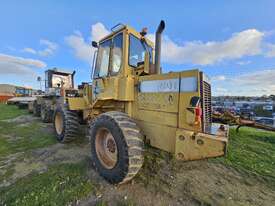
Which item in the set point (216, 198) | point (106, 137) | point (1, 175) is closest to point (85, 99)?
point (106, 137)

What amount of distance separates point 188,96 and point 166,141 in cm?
91

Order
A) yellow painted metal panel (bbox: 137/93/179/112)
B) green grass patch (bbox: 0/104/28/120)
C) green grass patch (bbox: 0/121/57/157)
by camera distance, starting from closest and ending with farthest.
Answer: yellow painted metal panel (bbox: 137/93/179/112) → green grass patch (bbox: 0/121/57/157) → green grass patch (bbox: 0/104/28/120)

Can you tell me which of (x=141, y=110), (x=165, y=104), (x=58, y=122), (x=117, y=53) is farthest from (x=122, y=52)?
(x=58, y=122)

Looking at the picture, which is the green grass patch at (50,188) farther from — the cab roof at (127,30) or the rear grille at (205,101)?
the cab roof at (127,30)

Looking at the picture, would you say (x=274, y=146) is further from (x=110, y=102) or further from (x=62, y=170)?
(x=62, y=170)

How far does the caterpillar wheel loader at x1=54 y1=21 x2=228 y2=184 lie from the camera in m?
2.80

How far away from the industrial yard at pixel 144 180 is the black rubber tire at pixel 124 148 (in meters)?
0.28

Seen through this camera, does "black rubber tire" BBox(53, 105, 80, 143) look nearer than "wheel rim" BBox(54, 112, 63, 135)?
Yes

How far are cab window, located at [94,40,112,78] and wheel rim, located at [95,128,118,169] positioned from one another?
5.24ft

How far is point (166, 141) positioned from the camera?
3.22 m

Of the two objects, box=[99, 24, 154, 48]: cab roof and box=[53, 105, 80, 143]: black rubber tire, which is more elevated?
box=[99, 24, 154, 48]: cab roof

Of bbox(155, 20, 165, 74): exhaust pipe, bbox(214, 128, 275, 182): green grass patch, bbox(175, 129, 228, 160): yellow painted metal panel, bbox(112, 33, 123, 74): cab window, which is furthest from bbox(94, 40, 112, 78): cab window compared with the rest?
bbox(214, 128, 275, 182): green grass patch

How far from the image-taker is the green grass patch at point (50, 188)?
2.91m

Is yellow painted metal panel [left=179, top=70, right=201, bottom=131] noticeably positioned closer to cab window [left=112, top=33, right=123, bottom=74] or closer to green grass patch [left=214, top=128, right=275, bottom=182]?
cab window [left=112, top=33, right=123, bottom=74]
